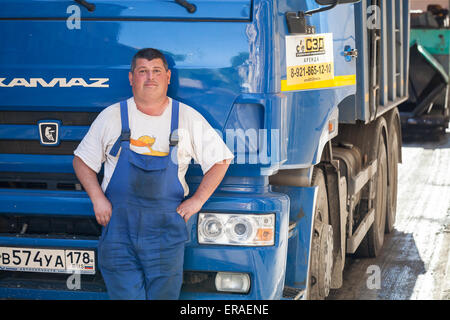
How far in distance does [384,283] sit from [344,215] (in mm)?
1170

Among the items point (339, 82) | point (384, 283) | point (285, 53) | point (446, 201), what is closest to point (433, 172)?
point (446, 201)

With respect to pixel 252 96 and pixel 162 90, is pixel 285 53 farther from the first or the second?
pixel 162 90

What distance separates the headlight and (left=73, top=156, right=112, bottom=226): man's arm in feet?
1.59

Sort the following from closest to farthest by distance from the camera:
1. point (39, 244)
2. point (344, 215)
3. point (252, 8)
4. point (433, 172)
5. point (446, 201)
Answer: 1. point (252, 8)
2. point (39, 244)
3. point (344, 215)
4. point (446, 201)
5. point (433, 172)

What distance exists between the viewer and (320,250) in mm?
4738

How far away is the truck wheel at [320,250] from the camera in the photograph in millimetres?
4684

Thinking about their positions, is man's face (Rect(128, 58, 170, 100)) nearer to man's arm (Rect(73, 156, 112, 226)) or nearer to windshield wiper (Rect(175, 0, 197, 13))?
windshield wiper (Rect(175, 0, 197, 13))

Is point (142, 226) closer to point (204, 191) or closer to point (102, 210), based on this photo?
point (102, 210)

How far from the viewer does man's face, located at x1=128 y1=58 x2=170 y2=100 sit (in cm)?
382

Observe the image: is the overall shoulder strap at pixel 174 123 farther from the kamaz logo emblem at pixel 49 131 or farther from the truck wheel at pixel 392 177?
the truck wheel at pixel 392 177

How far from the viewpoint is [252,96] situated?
3.86m

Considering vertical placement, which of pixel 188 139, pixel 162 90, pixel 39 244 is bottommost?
pixel 39 244
